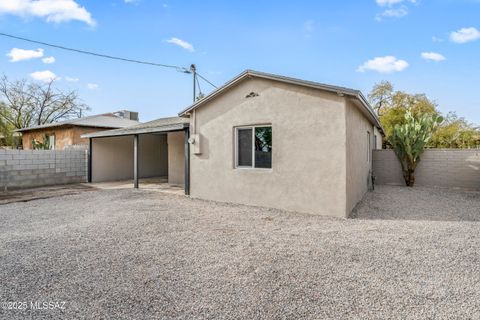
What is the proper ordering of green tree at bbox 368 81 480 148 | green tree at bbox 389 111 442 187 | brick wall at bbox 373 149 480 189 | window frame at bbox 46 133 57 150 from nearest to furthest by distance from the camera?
brick wall at bbox 373 149 480 189, green tree at bbox 389 111 442 187, green tree at bbox 368 81 480 148, window frame at bbox 46 133 57 150

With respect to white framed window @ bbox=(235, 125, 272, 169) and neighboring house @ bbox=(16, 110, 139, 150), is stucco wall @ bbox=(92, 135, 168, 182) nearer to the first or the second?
neighboring house @ bbox=(16, 110, 139, 150)

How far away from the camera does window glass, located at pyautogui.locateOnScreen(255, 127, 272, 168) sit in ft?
26.9

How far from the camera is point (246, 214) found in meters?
7.54

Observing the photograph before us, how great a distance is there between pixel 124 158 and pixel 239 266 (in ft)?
47.8

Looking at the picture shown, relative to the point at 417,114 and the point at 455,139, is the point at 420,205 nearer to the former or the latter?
the point at 455,139

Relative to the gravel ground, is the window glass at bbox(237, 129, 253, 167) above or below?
above

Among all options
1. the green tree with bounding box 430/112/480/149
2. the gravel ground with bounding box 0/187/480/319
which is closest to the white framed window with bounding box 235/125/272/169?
the gravel ground with bounding box 0/187/480/319

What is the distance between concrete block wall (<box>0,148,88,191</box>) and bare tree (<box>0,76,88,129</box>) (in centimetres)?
1907

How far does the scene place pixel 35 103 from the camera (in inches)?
1223

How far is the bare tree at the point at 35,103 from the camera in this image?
29.6 meters

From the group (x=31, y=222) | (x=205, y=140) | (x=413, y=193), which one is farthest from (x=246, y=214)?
(x=413, y=193)

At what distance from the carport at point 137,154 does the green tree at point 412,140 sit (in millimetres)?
9866

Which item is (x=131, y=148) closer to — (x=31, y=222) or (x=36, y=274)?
(x=31, y=222)

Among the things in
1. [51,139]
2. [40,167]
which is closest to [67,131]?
[51,139]
